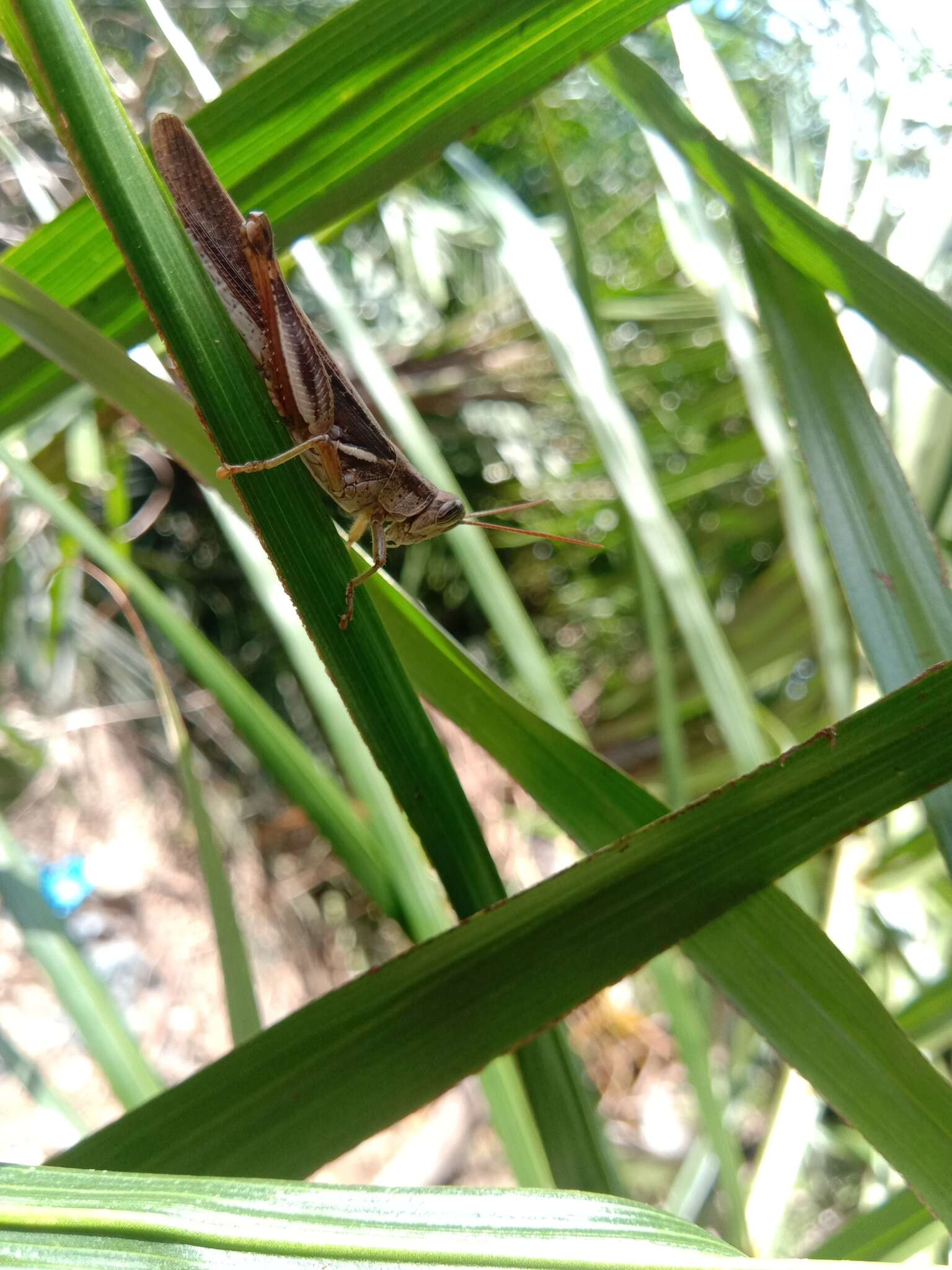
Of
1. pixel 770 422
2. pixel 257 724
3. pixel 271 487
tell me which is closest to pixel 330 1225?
pixel 271 487

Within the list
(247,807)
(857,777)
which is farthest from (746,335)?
(247,807)

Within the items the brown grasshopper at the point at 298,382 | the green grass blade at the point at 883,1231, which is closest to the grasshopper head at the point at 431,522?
the brown grasshopper at the point at 298,382

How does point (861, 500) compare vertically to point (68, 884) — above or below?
below

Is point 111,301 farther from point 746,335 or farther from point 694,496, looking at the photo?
point 694,496

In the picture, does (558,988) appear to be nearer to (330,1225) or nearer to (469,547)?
(330,1225)

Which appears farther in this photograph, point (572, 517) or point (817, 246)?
point (572, 517)

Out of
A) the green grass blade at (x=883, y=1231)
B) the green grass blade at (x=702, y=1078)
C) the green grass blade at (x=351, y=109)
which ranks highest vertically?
the green grass blade at (x=351, y=109)

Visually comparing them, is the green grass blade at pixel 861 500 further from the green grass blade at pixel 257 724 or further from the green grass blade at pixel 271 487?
the green grass blade at pixel 257 724
